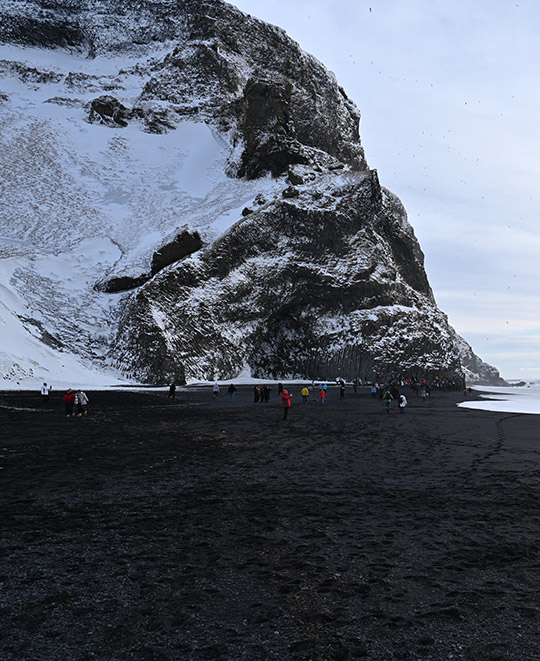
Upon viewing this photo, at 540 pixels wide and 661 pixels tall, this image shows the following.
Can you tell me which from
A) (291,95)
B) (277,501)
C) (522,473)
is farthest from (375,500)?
(291,95)

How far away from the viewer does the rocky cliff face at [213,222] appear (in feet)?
198

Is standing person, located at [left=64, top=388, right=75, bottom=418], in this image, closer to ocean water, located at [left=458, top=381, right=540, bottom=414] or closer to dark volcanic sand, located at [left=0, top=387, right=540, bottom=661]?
dark volcanic sand, located at [left=0, top=387, right=540, bottom=661]

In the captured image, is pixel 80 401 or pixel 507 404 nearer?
pixel 80 401

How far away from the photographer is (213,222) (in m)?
71.1

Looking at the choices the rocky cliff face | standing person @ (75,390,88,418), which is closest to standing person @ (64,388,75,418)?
standing person @ (75,390,88,418)

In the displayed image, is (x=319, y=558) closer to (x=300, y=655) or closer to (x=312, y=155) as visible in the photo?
(x=300, y=655)

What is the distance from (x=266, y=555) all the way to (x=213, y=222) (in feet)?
222

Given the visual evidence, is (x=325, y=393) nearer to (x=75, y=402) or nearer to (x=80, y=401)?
(x=75, y=402)

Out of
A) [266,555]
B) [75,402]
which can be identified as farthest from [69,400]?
[266,555]

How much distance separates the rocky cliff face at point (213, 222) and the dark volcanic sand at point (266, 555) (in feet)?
145

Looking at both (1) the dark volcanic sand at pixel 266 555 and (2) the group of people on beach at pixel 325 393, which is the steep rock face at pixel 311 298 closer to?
(2) the group of people on beach at pixel 325 393

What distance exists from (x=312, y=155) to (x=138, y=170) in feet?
98.8

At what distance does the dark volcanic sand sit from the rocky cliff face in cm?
4435

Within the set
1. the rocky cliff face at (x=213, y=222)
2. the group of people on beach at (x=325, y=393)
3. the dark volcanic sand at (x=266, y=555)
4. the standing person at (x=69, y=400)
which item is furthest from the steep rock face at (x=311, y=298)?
the dark volcanic sand at (x=266, y=555)
